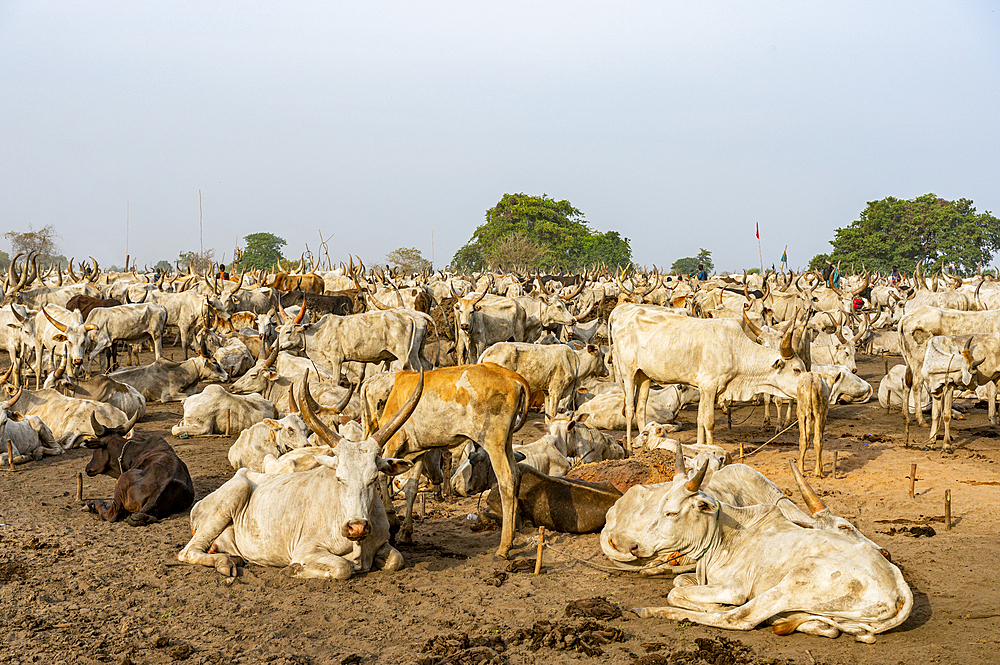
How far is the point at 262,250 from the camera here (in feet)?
254

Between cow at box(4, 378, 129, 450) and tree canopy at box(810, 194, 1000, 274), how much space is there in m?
57.6

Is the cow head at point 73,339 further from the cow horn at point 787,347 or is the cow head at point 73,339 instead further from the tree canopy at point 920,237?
the tree canopy at point 920,237

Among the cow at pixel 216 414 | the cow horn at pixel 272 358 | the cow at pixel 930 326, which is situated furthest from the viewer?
the cow horn at pixel 272 358

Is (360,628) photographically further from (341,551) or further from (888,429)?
(888,429)

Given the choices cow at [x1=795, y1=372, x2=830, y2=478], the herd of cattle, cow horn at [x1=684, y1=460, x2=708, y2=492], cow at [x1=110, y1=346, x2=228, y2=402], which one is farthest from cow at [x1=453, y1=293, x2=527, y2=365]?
cow horn at [x1=684, y1=460, x2=708, y2=492]

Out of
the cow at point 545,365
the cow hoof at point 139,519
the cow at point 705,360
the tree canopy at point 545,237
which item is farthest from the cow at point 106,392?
the tree canopy at point 545,237

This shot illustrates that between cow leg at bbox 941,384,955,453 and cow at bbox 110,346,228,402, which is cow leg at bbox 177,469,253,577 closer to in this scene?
cow leg at bbox 941,384,955,453

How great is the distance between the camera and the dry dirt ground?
5.06m

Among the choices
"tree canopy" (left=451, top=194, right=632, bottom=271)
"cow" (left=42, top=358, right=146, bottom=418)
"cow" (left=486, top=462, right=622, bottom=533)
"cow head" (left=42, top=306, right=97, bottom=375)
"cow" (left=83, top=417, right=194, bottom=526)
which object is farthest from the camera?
"tree canopy" (left=451, top=194, right=632, bottom=271)

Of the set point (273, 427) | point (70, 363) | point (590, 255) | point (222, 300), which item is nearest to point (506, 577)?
point (273, 427)

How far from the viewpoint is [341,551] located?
6.39 meters

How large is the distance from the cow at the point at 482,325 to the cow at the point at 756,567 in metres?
11.9

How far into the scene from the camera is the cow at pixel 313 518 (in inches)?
246

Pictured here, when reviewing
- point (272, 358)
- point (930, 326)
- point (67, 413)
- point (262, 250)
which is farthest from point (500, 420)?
point (262, 250)
